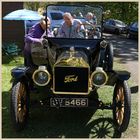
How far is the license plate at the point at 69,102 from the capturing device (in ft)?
19.8

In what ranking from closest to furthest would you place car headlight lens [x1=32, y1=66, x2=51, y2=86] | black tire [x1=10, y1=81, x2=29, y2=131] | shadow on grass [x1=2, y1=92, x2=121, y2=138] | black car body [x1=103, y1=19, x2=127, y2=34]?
1. black tire [x1=10, y1=81, x2=29, y2=131]
2. shadow on grass [x1=2, y1=92, x2=121, y2=138]
3. car headlight lens [x1=32, y1=66, x2=51, y2=86]
4. black car body [x1=103, y1=19, x2=127, y2=34]

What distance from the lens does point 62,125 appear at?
6.41 meters

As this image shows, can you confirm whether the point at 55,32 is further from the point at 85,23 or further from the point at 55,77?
the point at 55,77

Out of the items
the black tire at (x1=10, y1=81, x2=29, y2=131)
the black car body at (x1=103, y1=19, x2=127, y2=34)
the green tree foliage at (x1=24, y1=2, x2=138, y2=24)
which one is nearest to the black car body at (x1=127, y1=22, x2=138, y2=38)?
the green tree foliage at (x1=24, y1=2, x2=138, y2=24)

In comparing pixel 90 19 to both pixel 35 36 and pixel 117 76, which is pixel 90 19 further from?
pixel 117 76

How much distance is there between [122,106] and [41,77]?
1380 millimetres

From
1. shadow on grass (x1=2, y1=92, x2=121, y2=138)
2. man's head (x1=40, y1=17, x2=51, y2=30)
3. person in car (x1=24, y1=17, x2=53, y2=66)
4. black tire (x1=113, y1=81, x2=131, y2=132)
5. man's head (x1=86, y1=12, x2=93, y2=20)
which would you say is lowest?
shadow on grass (x1=2, y1=92, x2=121, y2=138)

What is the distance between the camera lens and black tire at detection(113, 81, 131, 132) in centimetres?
591

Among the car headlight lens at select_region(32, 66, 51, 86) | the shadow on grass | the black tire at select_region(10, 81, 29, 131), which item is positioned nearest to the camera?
the black tire at select_region(10, 81, 29, 131)

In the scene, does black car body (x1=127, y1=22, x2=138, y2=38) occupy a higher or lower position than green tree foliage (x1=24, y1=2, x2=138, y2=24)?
lower

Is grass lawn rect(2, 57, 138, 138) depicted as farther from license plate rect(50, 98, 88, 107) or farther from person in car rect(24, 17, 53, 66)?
person in car rect(24, 17, 53, 66)

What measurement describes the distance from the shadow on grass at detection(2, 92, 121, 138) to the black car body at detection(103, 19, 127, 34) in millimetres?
23784

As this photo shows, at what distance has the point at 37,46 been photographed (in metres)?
7.82

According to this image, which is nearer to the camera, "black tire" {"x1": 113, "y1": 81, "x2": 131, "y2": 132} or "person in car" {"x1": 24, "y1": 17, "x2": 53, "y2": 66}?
"black tire" {"x1": 113, "y1": 81, "x2": 131, "y2": 132}
